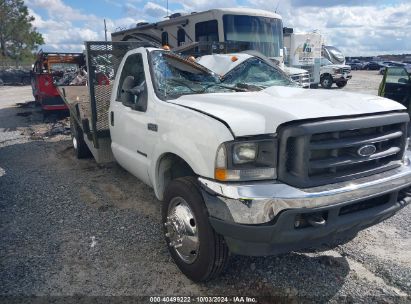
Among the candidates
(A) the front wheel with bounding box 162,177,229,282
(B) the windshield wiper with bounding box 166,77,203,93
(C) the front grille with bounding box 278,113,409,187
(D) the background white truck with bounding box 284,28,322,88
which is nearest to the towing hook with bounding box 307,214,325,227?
(C) the front grille with bounding box 278,113,409,187

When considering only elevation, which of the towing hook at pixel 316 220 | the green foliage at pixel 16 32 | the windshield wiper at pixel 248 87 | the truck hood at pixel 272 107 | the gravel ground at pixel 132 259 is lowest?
the gravel ground at pixel 132 259

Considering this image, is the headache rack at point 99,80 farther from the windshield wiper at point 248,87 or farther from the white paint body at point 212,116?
the windshield wiper at point 248,87

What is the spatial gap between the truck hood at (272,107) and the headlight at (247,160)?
9 cm

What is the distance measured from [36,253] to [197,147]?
6.93ft

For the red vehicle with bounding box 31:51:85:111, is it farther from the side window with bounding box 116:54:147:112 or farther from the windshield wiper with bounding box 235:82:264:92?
the windshield wiper with bounding box 235:82:264:92

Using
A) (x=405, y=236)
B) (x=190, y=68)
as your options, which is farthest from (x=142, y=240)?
(x=405, y=236)

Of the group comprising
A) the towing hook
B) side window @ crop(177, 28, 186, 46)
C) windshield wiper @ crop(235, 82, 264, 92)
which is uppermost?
side window @ crop(177, 28, 186, 46)

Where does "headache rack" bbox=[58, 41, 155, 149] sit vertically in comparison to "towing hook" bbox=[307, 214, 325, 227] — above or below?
above

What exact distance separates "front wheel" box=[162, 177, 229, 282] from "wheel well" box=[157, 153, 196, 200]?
0.33 metres

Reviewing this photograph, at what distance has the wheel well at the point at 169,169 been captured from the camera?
3420 mm

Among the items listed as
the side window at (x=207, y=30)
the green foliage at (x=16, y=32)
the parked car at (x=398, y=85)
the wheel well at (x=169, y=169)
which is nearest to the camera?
the wheel well at (x=169, y=169)

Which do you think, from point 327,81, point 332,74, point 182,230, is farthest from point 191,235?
point 327,81

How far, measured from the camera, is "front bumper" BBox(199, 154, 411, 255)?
7.94 ft

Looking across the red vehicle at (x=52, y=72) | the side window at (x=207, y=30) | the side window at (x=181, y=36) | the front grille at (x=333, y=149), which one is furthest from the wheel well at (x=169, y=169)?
the side window at (x=181, y=36)
